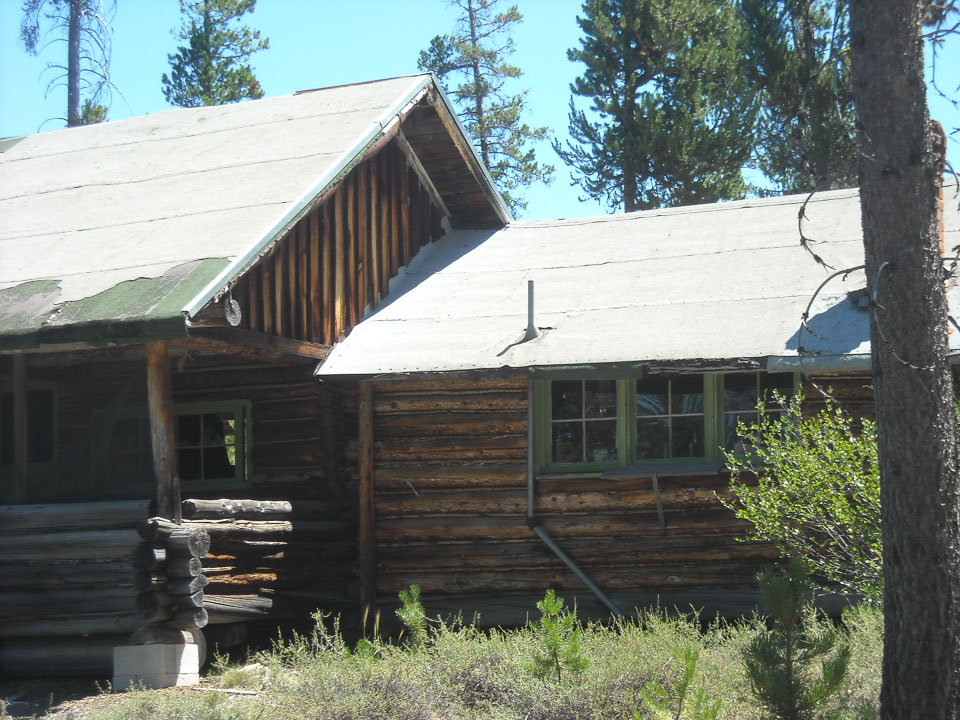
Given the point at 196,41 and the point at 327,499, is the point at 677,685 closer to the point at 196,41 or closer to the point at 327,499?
the point at 327,499

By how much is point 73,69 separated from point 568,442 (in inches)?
726

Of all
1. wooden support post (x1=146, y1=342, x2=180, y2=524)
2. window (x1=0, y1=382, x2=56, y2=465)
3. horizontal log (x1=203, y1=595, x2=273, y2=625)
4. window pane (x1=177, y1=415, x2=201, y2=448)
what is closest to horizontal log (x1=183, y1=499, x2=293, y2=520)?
wooden support post (x1=146, y1=342, x2=180, y2=524)

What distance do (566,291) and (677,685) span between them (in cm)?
594

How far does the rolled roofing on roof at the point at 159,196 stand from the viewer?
9.46 m

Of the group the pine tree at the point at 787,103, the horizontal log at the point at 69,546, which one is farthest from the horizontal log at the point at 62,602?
the pine tree at the point at 787,103

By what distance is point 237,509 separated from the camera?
404 inches

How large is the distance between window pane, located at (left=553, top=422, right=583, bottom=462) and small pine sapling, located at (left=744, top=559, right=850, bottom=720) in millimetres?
4203

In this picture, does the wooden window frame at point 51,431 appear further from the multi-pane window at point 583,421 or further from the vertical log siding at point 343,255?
the multi-pane window at point 583,421

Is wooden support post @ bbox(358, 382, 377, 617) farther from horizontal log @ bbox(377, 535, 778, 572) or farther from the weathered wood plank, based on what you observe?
the weathered wood plank

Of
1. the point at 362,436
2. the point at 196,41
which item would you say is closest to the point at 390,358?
the point at 362,436

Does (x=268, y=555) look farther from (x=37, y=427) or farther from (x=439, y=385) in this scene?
(x=37, y=427)

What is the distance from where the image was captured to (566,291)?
40.2 feet

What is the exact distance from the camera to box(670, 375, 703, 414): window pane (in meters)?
11.1

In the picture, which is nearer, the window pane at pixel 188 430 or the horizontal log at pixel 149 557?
the horizontal log at pixel 149 557
